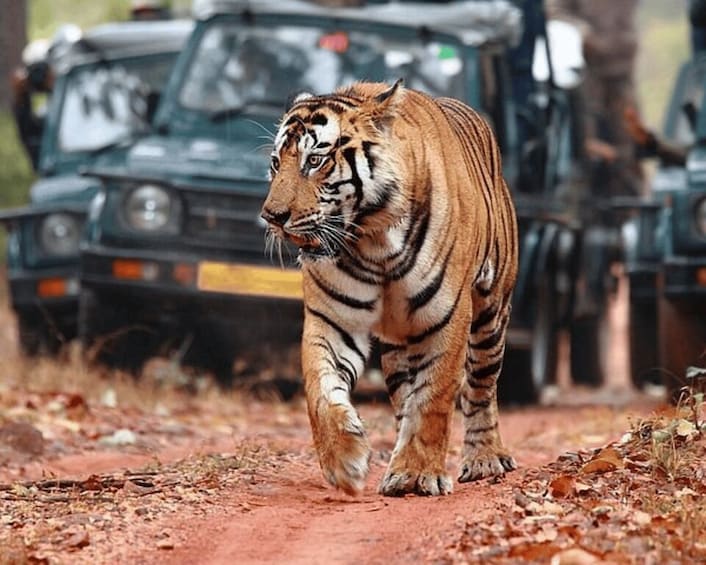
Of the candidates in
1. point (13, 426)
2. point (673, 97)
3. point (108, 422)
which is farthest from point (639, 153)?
point (13, 426)

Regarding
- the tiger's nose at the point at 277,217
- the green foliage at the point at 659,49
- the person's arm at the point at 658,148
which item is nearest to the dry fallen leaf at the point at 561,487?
the tiger's nose at the point at 277,217

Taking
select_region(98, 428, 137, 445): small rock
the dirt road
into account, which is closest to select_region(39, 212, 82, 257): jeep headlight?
the dirt road

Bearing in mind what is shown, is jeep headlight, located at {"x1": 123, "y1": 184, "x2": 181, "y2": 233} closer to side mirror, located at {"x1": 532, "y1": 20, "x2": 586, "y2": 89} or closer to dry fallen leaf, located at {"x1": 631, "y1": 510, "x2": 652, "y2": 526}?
side mirror, located at {"x1": 532, "y1": 20, "x2": 586, "y2": 89}

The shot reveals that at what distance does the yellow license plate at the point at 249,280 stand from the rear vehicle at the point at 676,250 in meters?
2.06

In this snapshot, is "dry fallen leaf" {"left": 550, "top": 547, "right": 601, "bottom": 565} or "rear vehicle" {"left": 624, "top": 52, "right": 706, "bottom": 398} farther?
"rear vehicle" {"left": 624, "top": 52, "right": 706, "bottom": 398}

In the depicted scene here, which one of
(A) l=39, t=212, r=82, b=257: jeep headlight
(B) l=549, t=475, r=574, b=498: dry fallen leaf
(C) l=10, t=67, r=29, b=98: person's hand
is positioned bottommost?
(B) l=549, t=475, r=574, b=498: dry fallen leaf

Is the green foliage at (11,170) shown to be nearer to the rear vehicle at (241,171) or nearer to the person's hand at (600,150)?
the person's hand at (600,150)

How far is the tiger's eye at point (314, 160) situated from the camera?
627 centimetres

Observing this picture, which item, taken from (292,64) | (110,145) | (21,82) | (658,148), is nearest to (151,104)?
(110,145)

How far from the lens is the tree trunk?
21.0 m

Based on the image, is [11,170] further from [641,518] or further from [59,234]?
[641,518]

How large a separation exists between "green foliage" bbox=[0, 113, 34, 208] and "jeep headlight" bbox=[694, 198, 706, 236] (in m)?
12.4

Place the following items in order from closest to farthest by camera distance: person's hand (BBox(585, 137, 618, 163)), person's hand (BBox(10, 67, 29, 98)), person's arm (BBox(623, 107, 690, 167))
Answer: person's arm (BBox(623, 107, 690, 167)) → person's hand (BBox(10, 67, 29, 98)) → person's hand (BBox(585, 137, 618, 163))

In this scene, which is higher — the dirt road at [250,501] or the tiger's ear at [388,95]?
the tiger's ear at [388,95]
